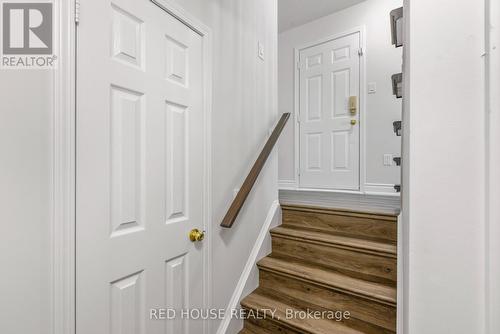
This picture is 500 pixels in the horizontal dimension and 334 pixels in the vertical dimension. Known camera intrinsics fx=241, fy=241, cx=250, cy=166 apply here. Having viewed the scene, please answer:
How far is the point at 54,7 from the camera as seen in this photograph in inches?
31.2

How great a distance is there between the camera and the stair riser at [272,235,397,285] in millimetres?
1479

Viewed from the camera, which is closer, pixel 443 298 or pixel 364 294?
pixel 443 298

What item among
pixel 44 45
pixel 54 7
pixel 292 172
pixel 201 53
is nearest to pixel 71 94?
pixel 44 45

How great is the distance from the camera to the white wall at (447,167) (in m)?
0.44

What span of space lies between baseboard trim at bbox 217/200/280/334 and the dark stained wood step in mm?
163

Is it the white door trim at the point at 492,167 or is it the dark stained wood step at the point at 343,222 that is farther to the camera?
the dark stained wood step at the point at 343,222

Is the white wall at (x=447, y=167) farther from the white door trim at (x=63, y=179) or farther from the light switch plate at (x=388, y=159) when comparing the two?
the light switch plate at (x=388, y=159)

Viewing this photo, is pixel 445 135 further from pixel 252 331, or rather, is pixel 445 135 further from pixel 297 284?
pixel 252 331

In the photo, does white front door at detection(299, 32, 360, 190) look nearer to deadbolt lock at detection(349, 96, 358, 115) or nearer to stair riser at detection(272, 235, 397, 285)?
deadbolt lock at detection(349, 96, 358, 115)

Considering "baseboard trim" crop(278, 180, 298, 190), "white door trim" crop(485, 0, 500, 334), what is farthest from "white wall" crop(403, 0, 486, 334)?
"baseboard trim" crop(278, 180, 298, 190)

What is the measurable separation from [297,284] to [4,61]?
175cm

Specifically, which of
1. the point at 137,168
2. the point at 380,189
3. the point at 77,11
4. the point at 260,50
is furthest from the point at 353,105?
the point at 77,11

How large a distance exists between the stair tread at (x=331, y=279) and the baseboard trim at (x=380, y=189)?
1.80 meters

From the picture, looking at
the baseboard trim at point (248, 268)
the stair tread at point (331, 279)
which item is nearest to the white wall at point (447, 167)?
the stair tread at point (331, 279)
